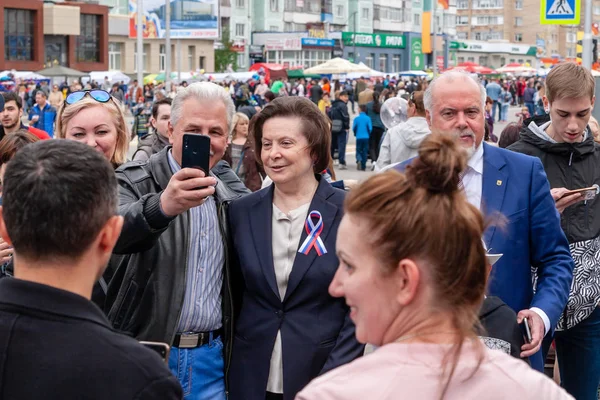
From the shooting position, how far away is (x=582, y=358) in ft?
16.4

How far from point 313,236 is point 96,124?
145 centimetres

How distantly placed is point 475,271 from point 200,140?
165 centimetres

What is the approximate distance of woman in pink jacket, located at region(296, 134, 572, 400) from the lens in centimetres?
197

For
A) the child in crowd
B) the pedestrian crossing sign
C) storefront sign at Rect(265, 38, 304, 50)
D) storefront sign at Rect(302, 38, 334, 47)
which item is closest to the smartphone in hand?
the pedestrian crossing sign

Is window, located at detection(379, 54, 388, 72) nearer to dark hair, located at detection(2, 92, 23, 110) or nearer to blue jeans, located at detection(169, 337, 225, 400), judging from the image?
dark hair, located at detection(2, 92, 23, 110)

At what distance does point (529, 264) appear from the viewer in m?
4.04

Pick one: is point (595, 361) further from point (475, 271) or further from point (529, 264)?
point (475, 271)

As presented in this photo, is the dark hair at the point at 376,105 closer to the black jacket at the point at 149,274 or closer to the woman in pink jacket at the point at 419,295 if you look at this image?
the black jacket at the point at 149,274

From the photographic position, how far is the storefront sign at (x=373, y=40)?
333 ft

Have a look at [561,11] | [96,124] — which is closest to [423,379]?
[96,124]

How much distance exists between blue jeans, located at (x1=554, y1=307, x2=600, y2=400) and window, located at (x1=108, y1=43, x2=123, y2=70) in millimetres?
83355

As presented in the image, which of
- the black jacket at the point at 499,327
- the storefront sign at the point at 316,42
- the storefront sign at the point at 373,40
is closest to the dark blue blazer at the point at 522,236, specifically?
the black jacket at the point at 499,327

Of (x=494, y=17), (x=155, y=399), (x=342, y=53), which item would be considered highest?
(x=494, y=17)

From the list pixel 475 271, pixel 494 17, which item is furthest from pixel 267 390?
pixel 494 17
